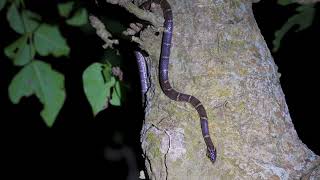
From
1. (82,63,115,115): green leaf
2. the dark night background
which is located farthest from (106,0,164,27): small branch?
(82,63,115,115): green leaf

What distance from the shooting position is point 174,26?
1850 millimetres

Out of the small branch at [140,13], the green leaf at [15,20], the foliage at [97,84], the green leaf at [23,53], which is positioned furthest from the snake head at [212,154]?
the green leaf at [15,20]

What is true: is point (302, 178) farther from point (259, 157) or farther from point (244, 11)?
point (244, 11)

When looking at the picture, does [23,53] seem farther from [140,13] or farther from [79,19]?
[140,13]

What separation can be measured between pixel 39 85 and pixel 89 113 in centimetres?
328

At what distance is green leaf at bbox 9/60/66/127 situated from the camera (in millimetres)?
1887

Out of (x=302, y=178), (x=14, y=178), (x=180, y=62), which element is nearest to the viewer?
(x=302, y=178)

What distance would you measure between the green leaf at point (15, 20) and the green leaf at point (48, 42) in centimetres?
Answer: 10

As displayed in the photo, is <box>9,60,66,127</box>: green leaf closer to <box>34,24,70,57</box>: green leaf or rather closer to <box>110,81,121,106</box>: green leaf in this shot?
<box>34,24,70,57</box>: green leaf

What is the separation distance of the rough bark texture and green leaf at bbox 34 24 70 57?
1.40 feet

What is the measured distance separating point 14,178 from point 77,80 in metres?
2.19

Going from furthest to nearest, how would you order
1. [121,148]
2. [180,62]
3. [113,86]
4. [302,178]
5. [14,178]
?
[14,178] < [121,148] < [113,86] < [180,62] < [302,178]

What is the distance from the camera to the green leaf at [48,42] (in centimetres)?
192

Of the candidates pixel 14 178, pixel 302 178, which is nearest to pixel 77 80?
pixel 14 178
